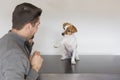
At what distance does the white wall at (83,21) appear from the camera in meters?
2.11

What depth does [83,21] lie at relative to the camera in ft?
7.01

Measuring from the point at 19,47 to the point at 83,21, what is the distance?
111 cm

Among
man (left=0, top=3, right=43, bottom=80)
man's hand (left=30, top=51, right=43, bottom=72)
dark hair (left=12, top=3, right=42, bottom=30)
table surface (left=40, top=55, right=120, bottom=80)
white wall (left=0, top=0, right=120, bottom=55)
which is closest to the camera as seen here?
man (left=0, top=3, right=43, bottom=80)

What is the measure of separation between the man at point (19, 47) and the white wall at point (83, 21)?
0.88 metres

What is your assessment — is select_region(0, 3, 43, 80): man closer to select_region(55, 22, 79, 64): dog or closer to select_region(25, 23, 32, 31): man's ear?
select_region(25, 23, 32, 31): man's ear

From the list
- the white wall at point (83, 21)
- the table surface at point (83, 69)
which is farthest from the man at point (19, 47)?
the white wall at point (83, 21)

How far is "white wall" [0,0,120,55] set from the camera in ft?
6.93

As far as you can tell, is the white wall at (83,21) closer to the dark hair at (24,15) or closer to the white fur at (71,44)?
the white fur at (71,44)

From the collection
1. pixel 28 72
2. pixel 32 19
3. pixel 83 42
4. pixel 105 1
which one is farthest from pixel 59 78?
pixel 105 1

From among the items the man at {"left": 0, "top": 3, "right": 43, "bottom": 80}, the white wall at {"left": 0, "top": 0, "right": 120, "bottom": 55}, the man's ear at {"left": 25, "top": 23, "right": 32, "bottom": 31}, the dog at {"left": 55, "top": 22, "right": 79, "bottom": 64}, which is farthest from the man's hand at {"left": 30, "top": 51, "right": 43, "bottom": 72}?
the white wall at {"left": 0, "top": 0, "right": 120, "bottom": 55}

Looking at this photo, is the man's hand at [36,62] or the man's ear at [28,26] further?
the man's hand at [36,62]

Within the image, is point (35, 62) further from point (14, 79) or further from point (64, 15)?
point (64, 15)

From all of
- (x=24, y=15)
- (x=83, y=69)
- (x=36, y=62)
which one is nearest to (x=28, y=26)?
(x=24, y=15)

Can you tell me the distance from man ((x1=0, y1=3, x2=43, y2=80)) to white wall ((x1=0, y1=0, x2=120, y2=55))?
0.88 metres
